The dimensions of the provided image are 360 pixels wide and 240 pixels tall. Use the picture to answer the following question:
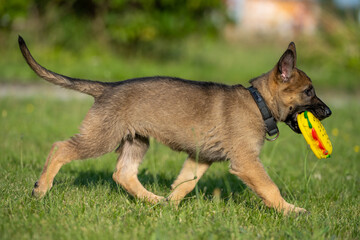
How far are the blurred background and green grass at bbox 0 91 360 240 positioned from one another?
576 centimetres

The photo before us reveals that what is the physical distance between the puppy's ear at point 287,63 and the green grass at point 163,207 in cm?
72

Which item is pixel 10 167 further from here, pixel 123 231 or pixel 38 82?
pixel 38 82

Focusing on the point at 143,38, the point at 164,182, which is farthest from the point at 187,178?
the point at 143,38

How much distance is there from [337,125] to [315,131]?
4.14m

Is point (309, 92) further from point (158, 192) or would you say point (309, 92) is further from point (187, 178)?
point (158, 192)

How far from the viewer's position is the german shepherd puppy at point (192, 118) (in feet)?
12.5

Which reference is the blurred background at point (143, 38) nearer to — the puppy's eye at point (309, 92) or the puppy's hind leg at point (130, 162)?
the puppy's hind leg at point (130, 162)

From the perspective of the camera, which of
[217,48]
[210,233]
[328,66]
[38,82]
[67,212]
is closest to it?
[210,233]

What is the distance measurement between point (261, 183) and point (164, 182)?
1.23 m

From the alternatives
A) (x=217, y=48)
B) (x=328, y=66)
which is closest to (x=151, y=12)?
(x=328, y=66)

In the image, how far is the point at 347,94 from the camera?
1195cm

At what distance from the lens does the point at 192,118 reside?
3951mm

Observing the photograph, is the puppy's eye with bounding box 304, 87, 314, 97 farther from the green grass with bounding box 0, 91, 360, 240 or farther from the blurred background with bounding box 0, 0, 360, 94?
the blurred background with bounding box 0, 0, 360, 94

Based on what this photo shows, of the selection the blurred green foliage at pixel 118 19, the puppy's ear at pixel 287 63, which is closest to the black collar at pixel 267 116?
the puppy's ear at pixel 287 63
